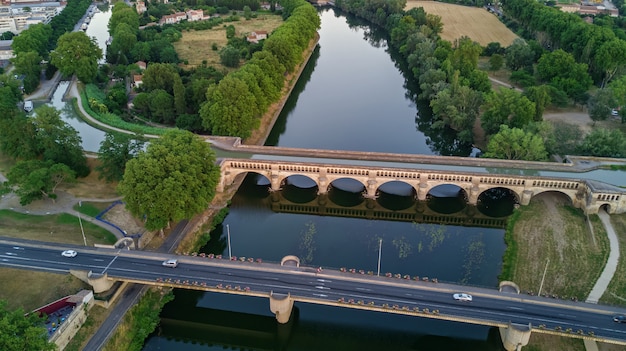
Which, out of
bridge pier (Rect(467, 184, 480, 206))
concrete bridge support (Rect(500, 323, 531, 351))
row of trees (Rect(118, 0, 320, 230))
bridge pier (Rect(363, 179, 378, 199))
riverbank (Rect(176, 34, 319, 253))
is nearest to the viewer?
concrete bridge support (Rect(500, 323, 531, 351))

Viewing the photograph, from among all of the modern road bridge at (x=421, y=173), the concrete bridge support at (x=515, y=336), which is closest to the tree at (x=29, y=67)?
the modern road bridge at (x=421, y=173)

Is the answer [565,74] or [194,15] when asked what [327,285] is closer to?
[565,74]

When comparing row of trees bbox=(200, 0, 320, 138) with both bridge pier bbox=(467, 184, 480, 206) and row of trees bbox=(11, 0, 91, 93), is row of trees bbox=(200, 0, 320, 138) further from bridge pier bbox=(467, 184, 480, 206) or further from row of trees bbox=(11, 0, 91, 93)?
row of trees bbox=(11, 0, 91, 93)

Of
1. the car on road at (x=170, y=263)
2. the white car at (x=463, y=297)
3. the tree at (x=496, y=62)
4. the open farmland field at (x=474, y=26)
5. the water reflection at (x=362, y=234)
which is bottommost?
the water reflection at (x=362, y=234)

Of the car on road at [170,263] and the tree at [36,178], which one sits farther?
the tree at [36,178]

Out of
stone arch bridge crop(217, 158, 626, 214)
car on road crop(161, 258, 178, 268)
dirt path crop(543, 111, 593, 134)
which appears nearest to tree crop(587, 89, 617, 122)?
dirt path crop(543, 111, 593, 134)

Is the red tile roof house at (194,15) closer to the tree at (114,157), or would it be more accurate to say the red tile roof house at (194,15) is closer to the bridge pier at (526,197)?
the tree at (114,157)
